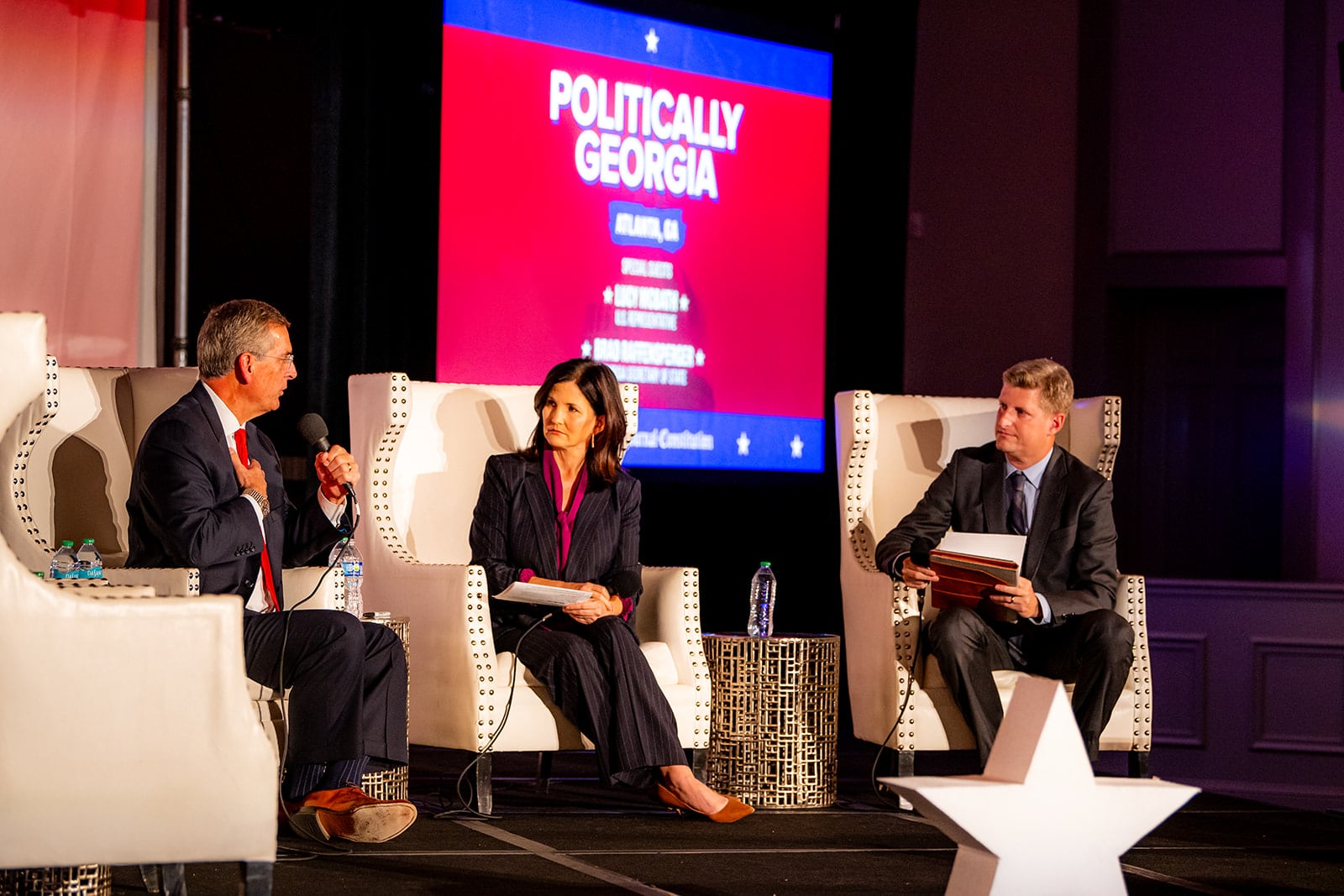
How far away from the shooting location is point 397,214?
4992 millimetres

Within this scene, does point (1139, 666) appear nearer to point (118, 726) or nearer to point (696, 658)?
point (696, 658)

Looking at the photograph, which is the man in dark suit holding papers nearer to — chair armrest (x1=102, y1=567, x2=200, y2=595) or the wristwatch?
the wristwatch

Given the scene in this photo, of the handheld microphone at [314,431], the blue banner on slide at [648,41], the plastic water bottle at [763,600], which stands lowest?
the plastic water bottle at [763,600]

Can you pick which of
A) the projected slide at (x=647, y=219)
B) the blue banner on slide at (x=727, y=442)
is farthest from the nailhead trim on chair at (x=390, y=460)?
the blue banner on slide at (x=727, y=442)

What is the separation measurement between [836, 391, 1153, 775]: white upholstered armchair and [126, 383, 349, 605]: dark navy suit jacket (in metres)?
1.60

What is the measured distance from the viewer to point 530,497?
12.5 feet

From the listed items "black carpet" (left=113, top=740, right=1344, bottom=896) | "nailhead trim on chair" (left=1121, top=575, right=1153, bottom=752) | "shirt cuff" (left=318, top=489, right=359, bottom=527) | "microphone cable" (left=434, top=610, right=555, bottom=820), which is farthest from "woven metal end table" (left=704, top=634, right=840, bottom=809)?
"shirt cuff" (left=318, top=489, right=359, bottom=527)

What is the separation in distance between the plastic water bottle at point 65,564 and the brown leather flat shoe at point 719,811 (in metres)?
1.41

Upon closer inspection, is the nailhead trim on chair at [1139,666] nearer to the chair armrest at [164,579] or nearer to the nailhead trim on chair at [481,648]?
the nailhead trim on chair at [481,648]

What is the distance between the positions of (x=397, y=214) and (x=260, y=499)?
212cm

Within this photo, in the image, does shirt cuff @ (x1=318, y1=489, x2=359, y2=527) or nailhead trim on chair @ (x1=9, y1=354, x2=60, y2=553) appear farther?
nailhead trim on chair @ (x1=9, y1=354, x2=60, y2=553)

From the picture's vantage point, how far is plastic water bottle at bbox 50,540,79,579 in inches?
121

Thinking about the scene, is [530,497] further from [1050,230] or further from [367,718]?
[1050,230]

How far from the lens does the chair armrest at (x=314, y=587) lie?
339 cm
